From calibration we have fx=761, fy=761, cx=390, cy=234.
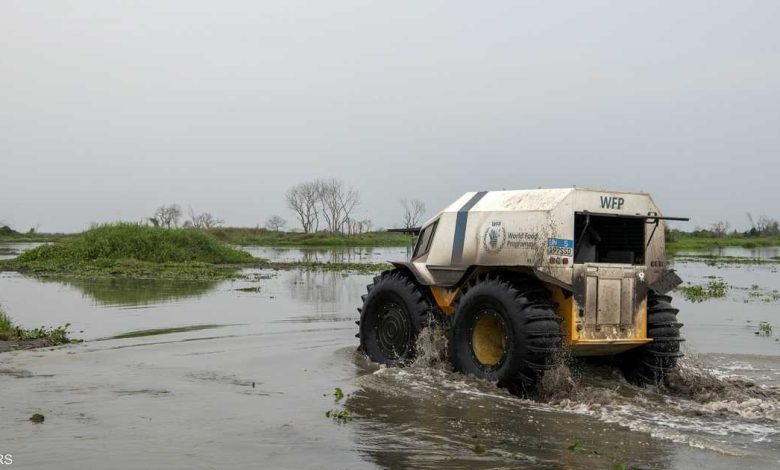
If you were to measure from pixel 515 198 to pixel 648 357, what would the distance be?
2.77 metres

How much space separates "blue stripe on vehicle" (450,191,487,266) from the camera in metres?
10.9

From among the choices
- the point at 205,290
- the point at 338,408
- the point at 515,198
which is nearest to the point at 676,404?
the point at 515,198

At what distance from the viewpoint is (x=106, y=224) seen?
3922 centimetres

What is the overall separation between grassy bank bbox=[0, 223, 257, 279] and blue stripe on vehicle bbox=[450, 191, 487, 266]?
20.5 metres

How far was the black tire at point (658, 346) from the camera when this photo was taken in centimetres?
1012

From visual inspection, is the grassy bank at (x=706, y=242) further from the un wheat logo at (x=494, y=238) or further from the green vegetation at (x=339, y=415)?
the green vegetation at (x=339, y=415)

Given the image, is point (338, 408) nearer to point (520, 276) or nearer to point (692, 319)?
point (520, 276)

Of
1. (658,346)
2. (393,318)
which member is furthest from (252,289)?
(658,346)

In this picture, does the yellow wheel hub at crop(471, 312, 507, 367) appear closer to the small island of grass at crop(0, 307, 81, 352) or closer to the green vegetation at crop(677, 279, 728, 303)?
the small island of grass at crop(0, 307, 81, 352)

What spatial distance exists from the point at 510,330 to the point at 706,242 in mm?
78846

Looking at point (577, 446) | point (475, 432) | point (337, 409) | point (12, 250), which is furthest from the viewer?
point (12, 250)

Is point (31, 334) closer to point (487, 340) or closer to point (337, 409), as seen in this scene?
point (337, 409)

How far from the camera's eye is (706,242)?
8119cm

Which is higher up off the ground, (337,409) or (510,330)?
(510,330)
